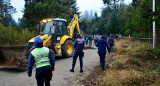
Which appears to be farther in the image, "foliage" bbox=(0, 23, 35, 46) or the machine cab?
"foliage" bbox=(0, 23, 35, 46)

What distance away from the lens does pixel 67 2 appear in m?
38.5

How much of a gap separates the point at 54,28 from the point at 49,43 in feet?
3.53

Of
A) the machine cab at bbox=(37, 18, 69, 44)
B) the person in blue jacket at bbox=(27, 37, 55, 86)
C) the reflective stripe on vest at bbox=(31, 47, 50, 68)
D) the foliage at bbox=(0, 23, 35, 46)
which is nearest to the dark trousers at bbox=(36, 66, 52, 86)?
the person in blue jacket at bbox=(27, 37, 55, 86)

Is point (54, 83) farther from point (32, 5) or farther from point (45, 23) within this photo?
point (32, 5)

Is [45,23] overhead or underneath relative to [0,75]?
overhead

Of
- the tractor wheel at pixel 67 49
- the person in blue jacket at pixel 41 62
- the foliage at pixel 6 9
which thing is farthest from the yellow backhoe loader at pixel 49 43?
the foliage at pixel 6 9

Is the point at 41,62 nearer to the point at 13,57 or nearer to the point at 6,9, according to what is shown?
the point at 13,57

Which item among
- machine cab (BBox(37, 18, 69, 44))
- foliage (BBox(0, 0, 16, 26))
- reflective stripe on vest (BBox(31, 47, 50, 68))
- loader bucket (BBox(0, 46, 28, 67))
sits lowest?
loader bucket (BBox(0, 46, 28, 67))

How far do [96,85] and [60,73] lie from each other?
7.98 ft

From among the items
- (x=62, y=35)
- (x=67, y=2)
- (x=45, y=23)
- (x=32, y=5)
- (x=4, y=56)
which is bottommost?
(x=4, y=56)

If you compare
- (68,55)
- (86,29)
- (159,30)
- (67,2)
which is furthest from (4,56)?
(86,29)

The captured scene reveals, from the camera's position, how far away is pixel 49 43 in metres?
10.4

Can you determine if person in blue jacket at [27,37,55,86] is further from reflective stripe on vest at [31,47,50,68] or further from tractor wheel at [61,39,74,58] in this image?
tractor wheel at [61,39,74,58]

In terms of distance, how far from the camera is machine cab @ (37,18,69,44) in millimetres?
10711
